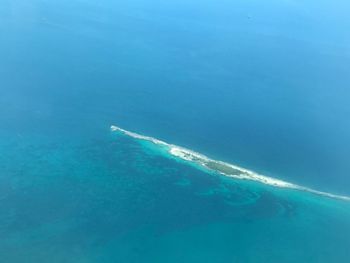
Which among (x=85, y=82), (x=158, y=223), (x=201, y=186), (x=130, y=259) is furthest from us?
(x=85, y=82)

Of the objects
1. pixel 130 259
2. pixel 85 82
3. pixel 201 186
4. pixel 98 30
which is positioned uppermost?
pixel 98 30

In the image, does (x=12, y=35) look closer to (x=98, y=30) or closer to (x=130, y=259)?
(x=98, y=30)

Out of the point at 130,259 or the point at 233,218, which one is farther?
the point at 233,218

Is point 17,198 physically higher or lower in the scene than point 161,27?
lower

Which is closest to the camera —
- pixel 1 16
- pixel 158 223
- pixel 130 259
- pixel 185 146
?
pixel 130 259

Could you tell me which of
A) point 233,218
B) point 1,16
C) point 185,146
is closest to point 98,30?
point 1,16

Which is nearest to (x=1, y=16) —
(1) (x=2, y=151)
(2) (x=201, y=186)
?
(1) (x=2, y=151)

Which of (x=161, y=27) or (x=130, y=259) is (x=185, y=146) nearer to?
(x=130, y=259)

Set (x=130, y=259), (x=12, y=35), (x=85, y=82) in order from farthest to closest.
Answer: (x=12, y=35)
(x=85, y=82)
(x=130, y=259)

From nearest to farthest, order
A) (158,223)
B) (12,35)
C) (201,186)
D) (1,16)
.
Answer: (158,223)
(201,186)
(12,35)
(1,16)
